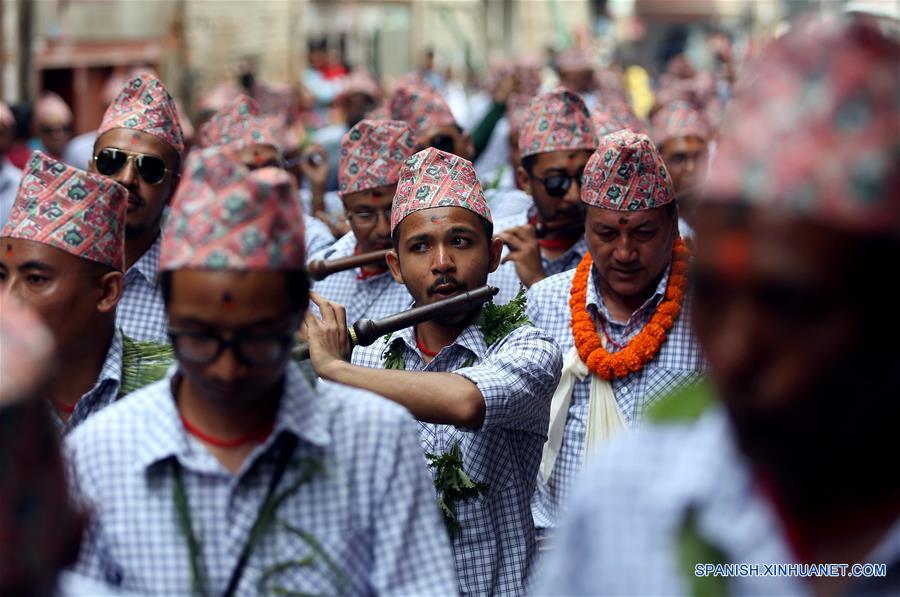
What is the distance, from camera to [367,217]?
21.0 feet

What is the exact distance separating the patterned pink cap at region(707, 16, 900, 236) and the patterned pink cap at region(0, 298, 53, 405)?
119cm

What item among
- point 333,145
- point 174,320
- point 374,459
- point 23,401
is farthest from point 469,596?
point 333,145

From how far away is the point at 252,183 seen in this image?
9.57 ft

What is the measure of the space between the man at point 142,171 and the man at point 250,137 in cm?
128

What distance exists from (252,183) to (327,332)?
4.25 feet

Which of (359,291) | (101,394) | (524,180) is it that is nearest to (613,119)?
(524,180)

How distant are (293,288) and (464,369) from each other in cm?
152

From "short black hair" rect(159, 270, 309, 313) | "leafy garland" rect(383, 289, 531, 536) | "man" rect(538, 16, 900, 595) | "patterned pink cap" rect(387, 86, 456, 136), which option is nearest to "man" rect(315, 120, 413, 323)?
"leafy garland" rect(383, 289, 531, 536)

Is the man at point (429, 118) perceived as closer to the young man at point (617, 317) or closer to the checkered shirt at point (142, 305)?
the young man at point (617, 317)

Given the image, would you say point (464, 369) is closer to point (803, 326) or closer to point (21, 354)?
point (21, 354)

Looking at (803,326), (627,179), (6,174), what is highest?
(803,326)

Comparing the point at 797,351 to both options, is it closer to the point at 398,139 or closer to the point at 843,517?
the point at 843,517

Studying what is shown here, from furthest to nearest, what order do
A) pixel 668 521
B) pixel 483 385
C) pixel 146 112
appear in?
pixel 146 112 → pixel 483 385 → pixel 668 521

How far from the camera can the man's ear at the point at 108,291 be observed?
174 inches
